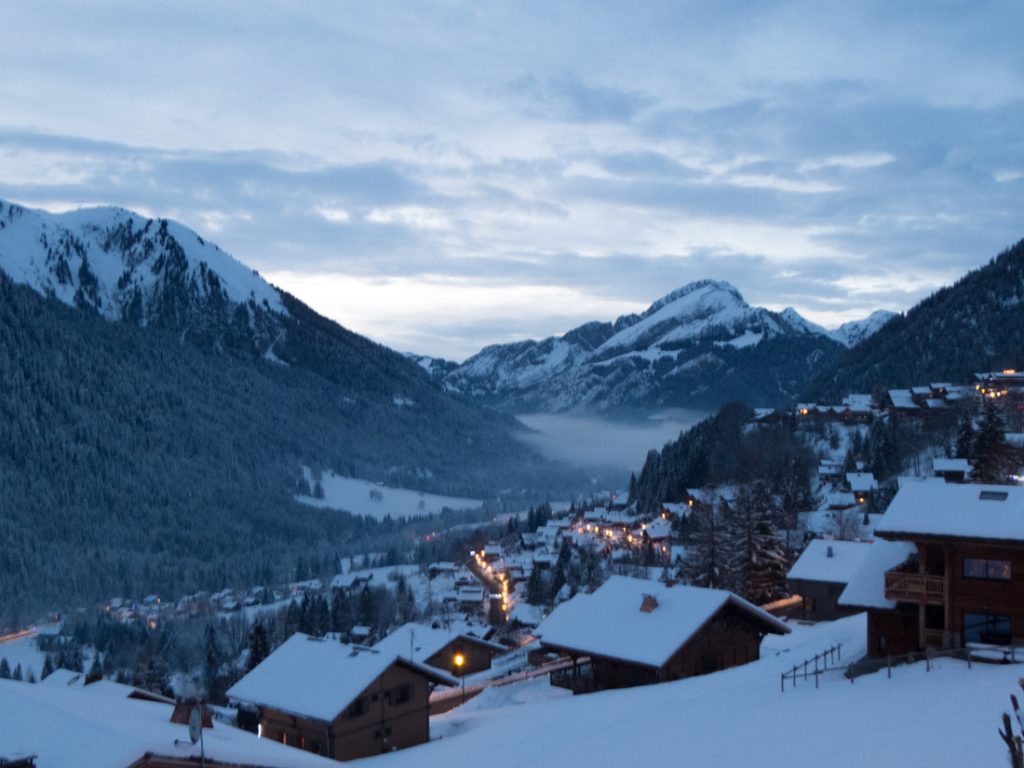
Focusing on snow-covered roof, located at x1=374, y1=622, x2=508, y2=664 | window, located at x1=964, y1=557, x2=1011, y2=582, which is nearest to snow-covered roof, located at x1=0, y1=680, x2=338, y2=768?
window, located at x1=964, y1=557, x2=1011, y2=582

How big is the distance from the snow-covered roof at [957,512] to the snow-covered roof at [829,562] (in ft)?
66.9

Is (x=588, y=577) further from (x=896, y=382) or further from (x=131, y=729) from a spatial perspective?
(x=896, y=382)

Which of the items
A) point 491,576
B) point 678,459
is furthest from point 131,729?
point 678,459

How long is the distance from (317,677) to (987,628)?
1999 cm

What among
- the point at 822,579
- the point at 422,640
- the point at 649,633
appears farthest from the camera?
the point at 422,640

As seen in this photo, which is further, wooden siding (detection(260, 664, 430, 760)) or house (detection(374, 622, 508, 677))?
house (detection(374, 622, 508, 677))

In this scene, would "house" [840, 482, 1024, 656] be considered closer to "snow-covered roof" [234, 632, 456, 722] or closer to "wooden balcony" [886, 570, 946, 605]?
"wooden balcony" [886, 570, 946, 605]

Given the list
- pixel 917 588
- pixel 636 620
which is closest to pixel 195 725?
pixel 917 588

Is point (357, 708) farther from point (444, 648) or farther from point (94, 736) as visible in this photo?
point (444, 648)

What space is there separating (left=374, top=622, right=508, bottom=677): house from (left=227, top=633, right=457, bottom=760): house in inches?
681

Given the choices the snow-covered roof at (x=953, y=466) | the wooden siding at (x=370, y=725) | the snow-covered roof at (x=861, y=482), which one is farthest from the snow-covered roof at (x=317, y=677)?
the snow-covered roof at (x=861, y=482)

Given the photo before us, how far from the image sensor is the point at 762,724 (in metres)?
22.2

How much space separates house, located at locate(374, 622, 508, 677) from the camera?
172 feet

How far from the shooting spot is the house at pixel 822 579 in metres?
47.6
